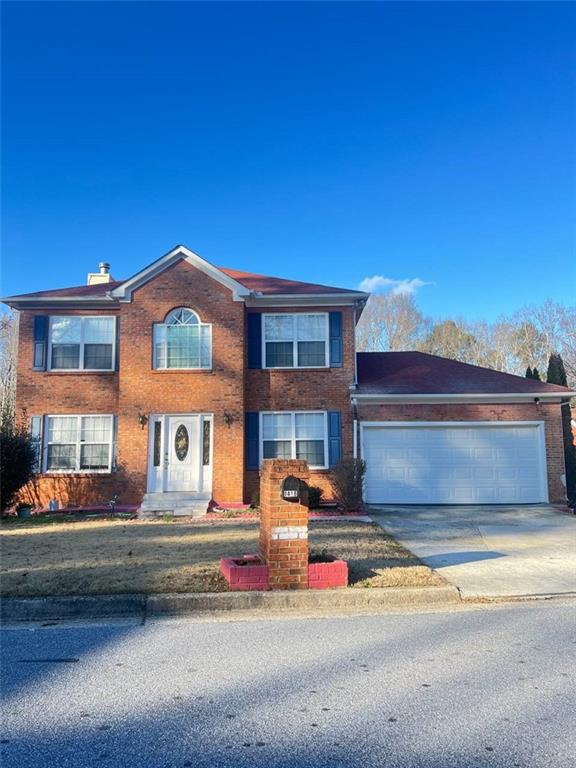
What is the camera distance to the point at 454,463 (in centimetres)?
1425

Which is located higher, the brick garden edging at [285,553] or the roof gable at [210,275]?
the roof gable at [210,275]

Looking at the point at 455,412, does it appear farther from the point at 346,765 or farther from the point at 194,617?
the point at 346,765

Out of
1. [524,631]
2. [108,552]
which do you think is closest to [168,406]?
[108,552]

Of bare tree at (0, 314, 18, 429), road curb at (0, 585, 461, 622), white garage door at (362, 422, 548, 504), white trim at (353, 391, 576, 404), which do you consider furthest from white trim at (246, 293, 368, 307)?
bare tree at (0, 314, 18, 429)

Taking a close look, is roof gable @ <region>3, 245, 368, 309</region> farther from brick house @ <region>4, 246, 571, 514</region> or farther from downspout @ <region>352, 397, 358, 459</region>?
downspout @ <region>352, 397, 358, 459</region>

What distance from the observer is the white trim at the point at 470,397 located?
14.2 metres

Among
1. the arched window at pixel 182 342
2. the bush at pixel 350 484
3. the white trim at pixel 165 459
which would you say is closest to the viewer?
the bush at pixel 350 484

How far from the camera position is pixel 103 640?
4.82 m

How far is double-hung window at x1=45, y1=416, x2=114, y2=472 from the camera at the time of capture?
14.4 metres

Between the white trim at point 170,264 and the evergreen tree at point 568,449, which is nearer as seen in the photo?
the white trim at point 170,264

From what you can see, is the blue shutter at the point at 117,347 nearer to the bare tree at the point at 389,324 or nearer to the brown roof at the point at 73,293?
the brown roof at the point at 73,293

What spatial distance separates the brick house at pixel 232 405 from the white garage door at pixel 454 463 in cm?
3

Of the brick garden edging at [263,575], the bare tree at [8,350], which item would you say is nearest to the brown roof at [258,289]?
the brick garden edging at [263,575]

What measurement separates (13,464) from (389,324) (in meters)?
29.8
